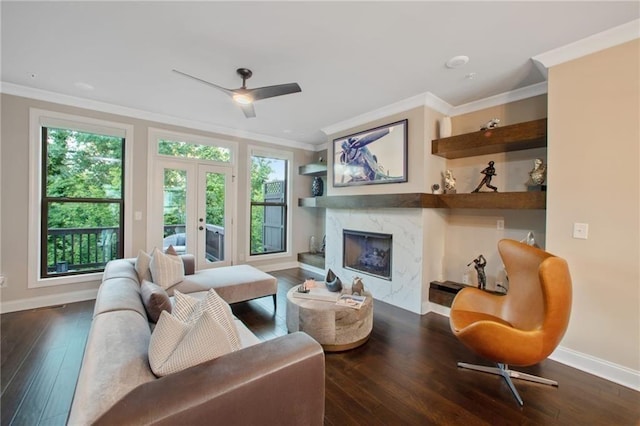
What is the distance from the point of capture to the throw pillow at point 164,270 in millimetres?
2752

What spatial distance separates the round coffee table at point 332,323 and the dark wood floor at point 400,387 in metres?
0.10

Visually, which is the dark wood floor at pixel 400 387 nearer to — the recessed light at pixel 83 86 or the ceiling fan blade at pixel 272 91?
the ceiling fan blade at pixel 272 91

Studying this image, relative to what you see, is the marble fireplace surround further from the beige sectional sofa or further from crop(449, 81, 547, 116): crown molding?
the beige sectional sofa

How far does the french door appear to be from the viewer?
4.22 metres

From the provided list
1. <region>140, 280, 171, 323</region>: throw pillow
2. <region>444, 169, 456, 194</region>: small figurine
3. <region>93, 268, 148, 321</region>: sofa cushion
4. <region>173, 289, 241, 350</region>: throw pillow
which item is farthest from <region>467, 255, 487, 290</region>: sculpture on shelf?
<region>93, 268, 148, 321</region>: sofa cushion

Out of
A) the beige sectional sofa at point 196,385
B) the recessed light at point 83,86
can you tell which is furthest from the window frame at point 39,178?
the beige sectional sofa at point 196,385

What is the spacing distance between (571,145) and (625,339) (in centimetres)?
156

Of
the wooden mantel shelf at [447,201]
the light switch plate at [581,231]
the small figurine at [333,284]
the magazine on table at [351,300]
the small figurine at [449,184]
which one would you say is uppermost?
the small figurine at [449,184]

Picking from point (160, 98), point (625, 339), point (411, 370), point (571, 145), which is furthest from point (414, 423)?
point (160, 98)

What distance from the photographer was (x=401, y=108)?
11.7 ft

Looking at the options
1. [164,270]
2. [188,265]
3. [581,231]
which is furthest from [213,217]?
[581,231]

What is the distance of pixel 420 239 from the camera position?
3412mm

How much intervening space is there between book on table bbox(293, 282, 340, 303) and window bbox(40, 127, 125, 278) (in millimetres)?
2925

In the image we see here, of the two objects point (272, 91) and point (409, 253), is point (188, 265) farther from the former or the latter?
point (409, 253)
